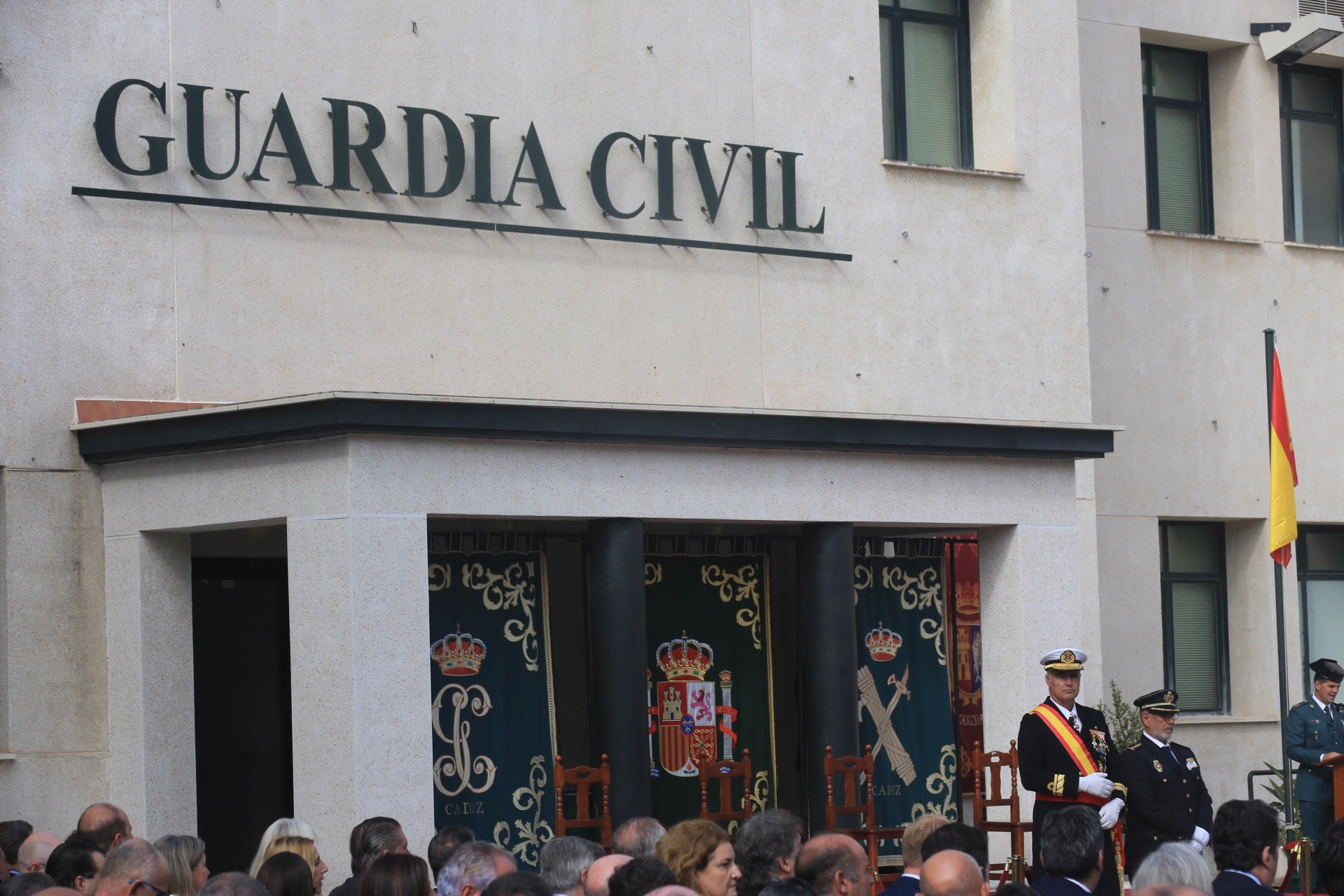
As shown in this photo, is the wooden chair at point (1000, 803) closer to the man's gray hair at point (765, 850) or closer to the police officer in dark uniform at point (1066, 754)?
the police officer in dark uniform at point (1066, 754)

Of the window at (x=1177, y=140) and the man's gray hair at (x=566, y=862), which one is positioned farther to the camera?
the window at (x=1177, y=140)

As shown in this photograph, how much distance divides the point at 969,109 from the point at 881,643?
15.3ft

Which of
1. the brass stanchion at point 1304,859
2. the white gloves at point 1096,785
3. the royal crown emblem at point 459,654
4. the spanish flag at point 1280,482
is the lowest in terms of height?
the brass stanchion at point 1304,859

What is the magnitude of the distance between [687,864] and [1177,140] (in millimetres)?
13281

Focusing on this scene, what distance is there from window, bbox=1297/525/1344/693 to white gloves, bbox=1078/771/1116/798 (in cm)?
838

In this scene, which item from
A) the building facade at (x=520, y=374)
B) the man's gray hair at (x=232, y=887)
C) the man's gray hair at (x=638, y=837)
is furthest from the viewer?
the building facade at (x=520, y=374)

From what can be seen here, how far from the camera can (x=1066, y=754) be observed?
35.9 feet

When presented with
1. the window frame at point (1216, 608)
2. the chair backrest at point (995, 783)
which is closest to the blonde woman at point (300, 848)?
the chair backrest at point (995, 783)

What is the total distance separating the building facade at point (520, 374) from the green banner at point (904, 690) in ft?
0.39

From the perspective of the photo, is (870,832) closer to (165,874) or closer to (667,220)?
(667,220)

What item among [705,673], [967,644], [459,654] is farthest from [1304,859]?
[459,654]

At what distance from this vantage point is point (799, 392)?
572 inches

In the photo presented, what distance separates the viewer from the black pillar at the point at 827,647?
13.0m

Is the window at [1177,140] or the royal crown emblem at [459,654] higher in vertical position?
the window at [1177,140]
